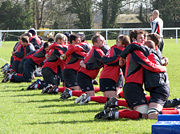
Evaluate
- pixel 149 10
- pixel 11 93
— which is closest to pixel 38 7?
pixel 149 10

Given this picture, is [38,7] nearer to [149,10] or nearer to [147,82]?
[149,10]

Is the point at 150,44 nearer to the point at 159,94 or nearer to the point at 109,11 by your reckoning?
the point at 159,94

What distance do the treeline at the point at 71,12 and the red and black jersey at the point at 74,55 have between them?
44.7 m

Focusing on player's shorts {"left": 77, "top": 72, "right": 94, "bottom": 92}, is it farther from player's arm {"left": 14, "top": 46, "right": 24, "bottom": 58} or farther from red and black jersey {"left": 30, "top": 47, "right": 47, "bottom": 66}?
player's arm {"left": 14, "top": 46, "right": 24, "bottom": 58}

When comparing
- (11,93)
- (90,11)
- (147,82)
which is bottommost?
(11,93)

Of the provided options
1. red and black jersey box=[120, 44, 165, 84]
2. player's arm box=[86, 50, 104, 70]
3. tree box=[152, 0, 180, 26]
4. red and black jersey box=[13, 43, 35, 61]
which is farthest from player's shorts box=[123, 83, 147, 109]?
tree box=[152, 0, 180, 26]

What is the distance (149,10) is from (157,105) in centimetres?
6018

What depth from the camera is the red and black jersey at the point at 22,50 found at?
14.0 meters

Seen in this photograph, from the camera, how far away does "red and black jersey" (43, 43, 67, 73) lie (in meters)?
11.1

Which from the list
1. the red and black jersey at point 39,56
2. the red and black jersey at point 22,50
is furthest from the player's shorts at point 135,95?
the red and black jersey at point 22,50

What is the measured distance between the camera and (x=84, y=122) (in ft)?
21.9

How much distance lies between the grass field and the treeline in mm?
45656

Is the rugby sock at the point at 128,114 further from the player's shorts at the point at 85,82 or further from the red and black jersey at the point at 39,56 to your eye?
the red and black jersey at the point at 39,56

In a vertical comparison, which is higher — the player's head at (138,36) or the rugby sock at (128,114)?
the player's head at (138,36)
